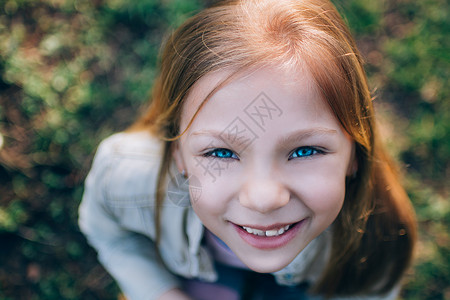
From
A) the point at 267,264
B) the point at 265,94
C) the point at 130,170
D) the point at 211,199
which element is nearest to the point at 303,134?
the point at 265,94

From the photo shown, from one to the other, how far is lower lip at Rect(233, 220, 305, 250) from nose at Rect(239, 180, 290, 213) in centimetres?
17

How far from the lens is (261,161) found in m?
0.97

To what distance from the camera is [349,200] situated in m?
1.35

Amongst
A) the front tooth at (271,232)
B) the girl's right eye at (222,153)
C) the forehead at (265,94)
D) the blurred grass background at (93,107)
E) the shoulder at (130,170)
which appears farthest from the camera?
the blurred grass background at (93,107)

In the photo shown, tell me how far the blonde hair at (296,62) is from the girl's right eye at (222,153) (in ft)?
0.44

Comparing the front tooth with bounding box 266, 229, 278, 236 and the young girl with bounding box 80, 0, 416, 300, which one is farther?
the front tooth with bounding box 266, 229, 278, 236

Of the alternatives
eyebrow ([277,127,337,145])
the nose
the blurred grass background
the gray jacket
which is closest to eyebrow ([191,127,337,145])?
eyebrow ([277,127,337,145])

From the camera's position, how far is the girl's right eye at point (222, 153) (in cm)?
104

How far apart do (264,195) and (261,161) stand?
0.26ft

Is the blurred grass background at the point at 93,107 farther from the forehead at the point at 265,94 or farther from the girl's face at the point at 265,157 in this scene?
the forehead at the point at 265,94

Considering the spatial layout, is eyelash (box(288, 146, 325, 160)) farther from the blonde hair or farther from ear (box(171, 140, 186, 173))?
ear (box(171, 140, 186, 173))

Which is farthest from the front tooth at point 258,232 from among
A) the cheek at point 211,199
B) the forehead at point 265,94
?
the forehead at point 265,94

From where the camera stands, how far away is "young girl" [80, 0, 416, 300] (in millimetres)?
961

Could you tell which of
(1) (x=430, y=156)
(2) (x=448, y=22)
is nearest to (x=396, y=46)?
(2) (x=448, y=22)
